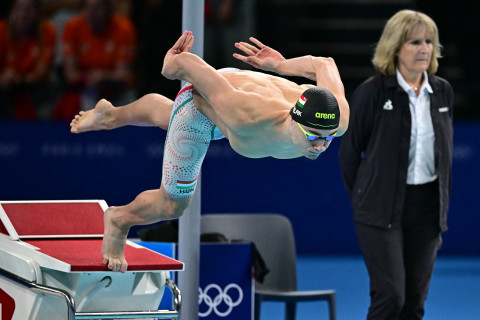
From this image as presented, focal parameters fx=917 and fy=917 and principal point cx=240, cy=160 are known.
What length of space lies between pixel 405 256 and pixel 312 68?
1708 millimetres

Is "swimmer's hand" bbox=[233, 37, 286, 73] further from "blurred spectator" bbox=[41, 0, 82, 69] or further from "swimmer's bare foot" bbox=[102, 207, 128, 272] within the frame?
"blurred spectator" bbox=[41, 0, 82, 69]

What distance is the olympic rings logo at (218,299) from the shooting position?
233 inches

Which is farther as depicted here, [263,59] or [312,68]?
[263,59]

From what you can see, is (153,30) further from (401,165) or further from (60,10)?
(401,165)

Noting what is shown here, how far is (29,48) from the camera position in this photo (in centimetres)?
986

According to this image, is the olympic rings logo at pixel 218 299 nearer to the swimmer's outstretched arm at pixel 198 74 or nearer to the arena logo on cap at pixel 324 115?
the swimmer's outstretched arm at pixel 198 74

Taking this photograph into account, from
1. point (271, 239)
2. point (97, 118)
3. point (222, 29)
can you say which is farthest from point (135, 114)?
point (222, 29)

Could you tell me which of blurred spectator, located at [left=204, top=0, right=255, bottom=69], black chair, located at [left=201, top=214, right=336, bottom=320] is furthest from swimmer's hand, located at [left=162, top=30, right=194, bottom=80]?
blurred spectator, located at [left=204, top=0, right=255, bottom=69]

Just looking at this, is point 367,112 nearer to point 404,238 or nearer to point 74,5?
point 404,238

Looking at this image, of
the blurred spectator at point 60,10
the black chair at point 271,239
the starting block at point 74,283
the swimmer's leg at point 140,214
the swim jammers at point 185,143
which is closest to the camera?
the starting block at point 74,283

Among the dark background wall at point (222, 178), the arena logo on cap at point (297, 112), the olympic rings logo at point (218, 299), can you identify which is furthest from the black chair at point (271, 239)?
the dark background wall at point (222, 178)

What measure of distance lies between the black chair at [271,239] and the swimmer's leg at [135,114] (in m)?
1.57

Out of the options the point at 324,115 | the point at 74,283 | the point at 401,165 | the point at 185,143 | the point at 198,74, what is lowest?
the point at 74,283

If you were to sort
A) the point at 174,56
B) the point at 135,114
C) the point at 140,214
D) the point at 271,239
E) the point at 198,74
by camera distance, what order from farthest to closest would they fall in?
1. the point at 271,239
2. the point at 135,114
3. the point at 140,214
4. the point at 174,56
5. the point at 198,74
